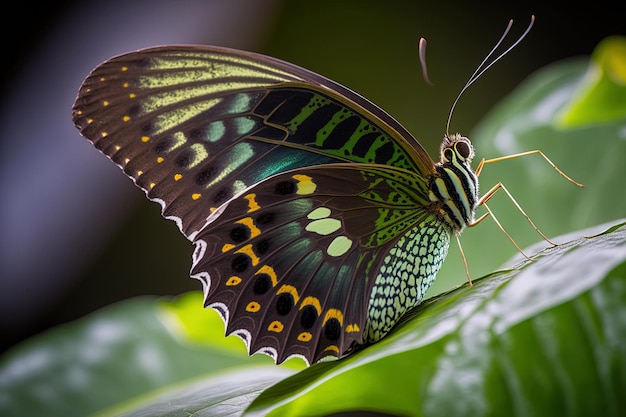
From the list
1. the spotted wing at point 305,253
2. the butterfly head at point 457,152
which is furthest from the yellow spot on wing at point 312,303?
the butterfly head at point 457,152

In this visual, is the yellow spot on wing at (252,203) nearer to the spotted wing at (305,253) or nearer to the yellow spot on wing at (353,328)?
the spotted wing at (305,253)

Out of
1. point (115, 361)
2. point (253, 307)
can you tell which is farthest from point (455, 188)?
point (115, 361)

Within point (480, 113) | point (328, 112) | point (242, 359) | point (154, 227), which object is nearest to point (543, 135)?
point (328, 112)

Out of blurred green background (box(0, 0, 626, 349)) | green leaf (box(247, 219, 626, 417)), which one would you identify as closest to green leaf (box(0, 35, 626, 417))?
green leaf (box(247, 219, 626, 417))

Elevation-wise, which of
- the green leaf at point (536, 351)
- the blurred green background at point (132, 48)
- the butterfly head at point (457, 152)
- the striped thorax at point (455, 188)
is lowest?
the green leaf at point (536, 351)

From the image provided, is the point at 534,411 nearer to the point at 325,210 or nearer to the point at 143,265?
the point at 325,210

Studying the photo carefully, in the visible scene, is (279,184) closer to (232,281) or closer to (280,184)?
(280,184)
